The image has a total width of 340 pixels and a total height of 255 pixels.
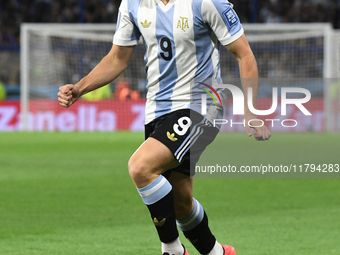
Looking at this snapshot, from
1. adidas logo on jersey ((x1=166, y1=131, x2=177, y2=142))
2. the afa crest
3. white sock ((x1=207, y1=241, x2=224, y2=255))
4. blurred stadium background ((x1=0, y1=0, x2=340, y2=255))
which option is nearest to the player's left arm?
the afa crest

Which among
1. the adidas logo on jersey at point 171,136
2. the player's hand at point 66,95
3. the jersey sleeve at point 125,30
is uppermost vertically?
the jersey sleeve at point 125,30

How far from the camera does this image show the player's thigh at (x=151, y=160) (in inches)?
125

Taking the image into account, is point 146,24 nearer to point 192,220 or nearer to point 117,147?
point 192,220

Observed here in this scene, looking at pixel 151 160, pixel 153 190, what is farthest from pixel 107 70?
pixel 153 190

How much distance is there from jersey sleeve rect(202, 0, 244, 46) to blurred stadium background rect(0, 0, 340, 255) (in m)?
1.52

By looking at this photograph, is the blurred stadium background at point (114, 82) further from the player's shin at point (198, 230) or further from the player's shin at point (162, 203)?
the player's shin at point (162, 203)

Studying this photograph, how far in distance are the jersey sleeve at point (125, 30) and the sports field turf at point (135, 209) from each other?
4.66ft

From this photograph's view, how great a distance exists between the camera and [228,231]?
484 cm

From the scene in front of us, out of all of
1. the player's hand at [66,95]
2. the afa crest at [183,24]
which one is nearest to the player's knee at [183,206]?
the player's hand at [66,95]

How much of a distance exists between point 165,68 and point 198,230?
979mm

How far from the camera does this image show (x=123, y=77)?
18.6 meters

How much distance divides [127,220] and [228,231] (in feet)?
3.15

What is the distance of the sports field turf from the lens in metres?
4.34

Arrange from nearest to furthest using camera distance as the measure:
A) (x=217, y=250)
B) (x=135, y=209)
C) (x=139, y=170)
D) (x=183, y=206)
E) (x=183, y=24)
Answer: (x=139, y=170), (x=183, y=24), (x=183, y=206), (x=217, y=250), (x=135, y=209)
